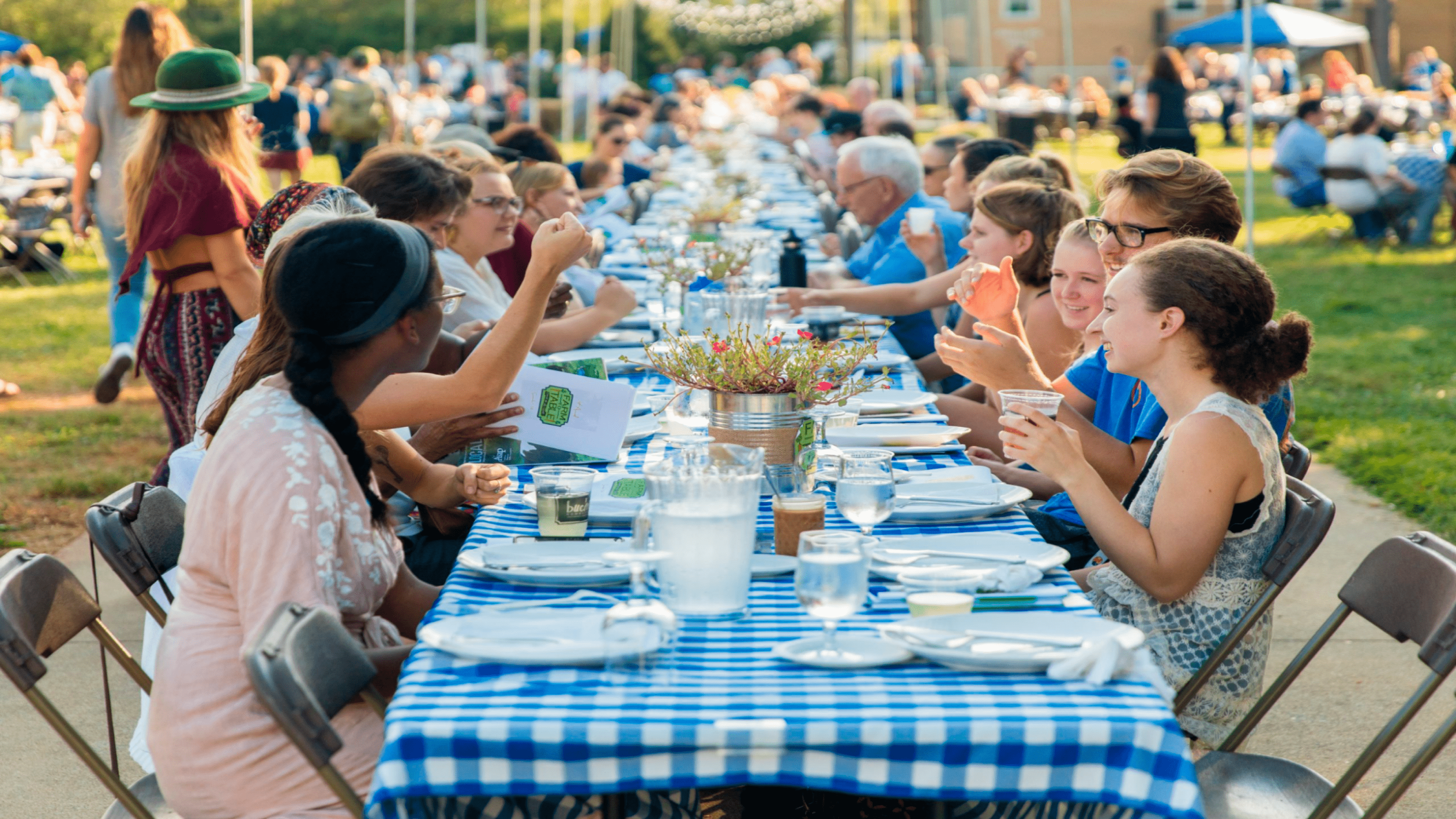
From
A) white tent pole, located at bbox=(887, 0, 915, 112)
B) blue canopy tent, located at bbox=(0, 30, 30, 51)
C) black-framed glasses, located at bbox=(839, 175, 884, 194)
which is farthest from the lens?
blue canopy tent, located at bbox=(0, 30, 30, 51)

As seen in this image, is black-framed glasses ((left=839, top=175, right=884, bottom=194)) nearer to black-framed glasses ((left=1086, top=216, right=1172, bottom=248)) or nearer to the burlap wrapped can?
black-framed glasses ((left=1086, top=216, right=1172, bottom=248))

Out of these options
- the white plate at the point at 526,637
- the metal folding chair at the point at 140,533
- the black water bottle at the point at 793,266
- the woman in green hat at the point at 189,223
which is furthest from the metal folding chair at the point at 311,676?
the black water bottle at the point at 793,266

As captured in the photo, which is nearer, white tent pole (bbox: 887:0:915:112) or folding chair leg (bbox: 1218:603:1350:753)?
folding chair leg (bbox: 1218:603:1350:753)

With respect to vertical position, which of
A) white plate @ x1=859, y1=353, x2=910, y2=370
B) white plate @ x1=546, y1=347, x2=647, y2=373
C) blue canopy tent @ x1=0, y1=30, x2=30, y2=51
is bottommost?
white plate @ x1=859, y1=353, x2=910, y2=370

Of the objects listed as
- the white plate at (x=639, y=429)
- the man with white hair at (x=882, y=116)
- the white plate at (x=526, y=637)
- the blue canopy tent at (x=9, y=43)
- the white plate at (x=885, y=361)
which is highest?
the blue canopy tent at (x=9, y=43)

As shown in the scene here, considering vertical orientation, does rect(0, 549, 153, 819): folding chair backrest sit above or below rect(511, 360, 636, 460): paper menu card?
below

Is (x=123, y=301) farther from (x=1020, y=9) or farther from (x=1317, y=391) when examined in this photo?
(x=1020, y=9)

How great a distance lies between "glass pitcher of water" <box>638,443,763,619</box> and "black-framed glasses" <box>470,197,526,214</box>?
2.50 meters

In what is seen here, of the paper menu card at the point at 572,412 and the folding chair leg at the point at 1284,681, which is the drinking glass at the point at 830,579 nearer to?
the folding chair leg at the point at 1284,681

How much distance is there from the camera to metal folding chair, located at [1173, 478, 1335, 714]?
2191 millimetres

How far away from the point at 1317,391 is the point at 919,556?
5721 millimetres

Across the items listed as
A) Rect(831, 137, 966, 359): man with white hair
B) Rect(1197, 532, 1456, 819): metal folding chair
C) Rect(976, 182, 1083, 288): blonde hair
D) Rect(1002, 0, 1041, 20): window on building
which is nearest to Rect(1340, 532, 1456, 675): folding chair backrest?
Rect(1197, 532, 1456, 819): metal folding chair

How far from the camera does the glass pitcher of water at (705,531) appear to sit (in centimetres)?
166

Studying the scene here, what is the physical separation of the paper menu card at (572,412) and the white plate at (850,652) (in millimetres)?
1130
